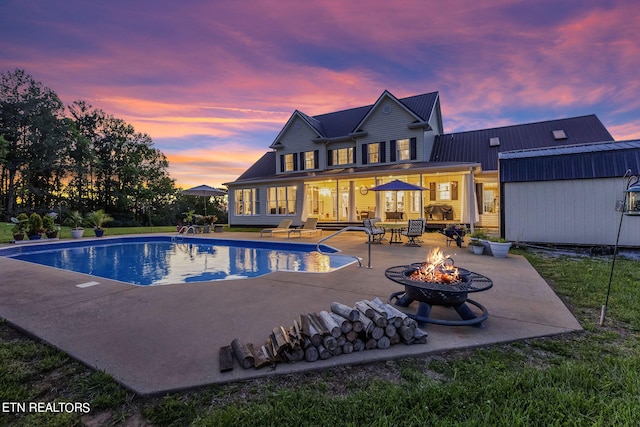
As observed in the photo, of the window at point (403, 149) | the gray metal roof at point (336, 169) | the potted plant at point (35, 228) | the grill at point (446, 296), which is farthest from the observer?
the window at point (403, 149)

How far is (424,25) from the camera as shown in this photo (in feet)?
37.3

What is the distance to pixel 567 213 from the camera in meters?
9.46

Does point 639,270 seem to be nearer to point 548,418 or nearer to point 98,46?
point 548,418

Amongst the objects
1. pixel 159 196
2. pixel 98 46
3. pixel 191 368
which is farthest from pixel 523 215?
pixel 159 196

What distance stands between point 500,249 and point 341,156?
13219 millimetres

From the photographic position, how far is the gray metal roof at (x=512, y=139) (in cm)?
1608

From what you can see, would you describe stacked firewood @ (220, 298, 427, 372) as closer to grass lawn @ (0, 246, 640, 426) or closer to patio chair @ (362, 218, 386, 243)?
grass lawn @ (0, 246, 640, 426)

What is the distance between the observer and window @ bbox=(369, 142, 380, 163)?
1819 centimetres

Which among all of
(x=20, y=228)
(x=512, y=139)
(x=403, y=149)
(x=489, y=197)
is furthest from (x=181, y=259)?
(x=512, y=139)

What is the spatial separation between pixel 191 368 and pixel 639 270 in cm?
918

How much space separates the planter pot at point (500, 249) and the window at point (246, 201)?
15298 mm

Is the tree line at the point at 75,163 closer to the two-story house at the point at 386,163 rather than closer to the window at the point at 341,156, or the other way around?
the two-story house at the point at 386,163

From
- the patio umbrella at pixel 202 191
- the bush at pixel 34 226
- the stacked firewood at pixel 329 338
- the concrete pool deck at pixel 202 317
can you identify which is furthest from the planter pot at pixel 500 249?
the bush at pixel 34 226

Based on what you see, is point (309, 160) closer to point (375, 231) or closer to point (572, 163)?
point (375, 231)
